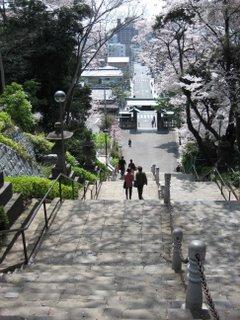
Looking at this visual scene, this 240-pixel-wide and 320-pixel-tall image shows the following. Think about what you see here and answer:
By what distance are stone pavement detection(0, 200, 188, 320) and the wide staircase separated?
0.04 ft

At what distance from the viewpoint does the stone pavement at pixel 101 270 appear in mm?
5137

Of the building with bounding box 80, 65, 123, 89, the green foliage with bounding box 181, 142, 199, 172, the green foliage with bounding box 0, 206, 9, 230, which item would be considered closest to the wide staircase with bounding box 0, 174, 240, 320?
the green foliage with bounding box 0, 206, 9, 230

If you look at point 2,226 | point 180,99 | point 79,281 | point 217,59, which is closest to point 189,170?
point 180,99

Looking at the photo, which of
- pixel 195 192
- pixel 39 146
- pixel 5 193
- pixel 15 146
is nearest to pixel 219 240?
pixel 5 193

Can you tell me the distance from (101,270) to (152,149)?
135 feet

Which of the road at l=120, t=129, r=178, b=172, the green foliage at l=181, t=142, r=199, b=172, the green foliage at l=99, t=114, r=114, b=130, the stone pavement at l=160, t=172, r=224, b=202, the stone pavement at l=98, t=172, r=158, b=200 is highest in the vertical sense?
the stone pavement at l=160, t=172, r=224, b=202

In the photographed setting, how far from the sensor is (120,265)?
785 cm

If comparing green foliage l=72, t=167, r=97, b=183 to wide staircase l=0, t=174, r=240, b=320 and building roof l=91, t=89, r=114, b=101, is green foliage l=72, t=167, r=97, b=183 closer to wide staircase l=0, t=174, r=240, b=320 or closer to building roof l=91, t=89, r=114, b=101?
wide staircase l=0, t=174, r=240, b=320

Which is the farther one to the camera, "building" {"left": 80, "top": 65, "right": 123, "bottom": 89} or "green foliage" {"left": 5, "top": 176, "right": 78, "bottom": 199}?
"building" {"left": 80, "top": 65, "right": 123, "bottom": 89}

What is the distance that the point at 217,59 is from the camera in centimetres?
1906

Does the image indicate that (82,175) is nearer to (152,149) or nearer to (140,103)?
(152,149)

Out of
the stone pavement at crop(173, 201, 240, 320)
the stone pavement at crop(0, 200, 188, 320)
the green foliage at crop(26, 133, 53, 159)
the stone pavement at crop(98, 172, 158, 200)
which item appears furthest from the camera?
the green foliage at crop(26, 133, 53, 159)

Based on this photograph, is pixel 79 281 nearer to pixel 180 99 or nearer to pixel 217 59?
pixel 217 59

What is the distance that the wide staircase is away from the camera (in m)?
5.14
